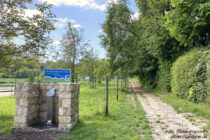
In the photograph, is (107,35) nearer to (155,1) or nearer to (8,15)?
(155,1)

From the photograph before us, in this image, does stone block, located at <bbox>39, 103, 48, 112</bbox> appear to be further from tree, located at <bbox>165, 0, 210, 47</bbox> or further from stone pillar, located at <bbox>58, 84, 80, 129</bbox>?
tree, located at <bbox>165, 0, 210, 47</bbox>

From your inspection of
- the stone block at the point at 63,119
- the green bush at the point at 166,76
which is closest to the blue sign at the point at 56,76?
the stone block at the point at 63,119

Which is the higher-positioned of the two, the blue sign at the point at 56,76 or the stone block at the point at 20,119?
the blue sign at the point at 56,76

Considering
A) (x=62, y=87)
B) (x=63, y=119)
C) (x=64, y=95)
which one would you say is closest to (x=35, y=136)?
(x=63, y=119)

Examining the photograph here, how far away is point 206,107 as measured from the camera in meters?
6.55

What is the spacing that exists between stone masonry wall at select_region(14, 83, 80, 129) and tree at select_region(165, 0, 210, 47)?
6.92 metres

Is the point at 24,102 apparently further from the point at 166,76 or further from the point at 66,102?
the point at 166,76

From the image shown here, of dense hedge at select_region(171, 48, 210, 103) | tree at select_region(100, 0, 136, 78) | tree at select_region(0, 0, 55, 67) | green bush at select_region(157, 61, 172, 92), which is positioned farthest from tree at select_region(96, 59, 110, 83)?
tree at select_region(0, 0, 55, 67)

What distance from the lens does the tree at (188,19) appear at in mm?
7984

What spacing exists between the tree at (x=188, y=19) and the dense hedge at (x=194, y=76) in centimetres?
128

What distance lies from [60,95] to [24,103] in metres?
1.03

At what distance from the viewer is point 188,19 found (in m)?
8.38

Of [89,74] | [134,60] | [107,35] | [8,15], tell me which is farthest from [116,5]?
[8,15]

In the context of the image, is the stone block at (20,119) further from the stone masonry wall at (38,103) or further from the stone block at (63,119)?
the stone block at (63,119)
